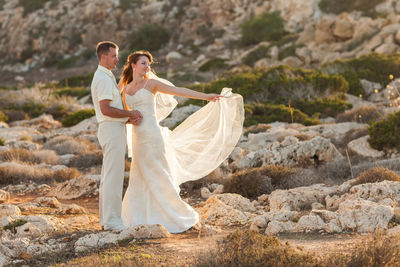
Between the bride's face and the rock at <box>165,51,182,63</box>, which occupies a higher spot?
the rock at <box>165,51,182,63</box>

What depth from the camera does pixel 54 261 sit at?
489 cm

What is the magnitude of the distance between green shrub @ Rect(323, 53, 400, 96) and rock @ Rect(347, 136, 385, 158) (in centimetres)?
800

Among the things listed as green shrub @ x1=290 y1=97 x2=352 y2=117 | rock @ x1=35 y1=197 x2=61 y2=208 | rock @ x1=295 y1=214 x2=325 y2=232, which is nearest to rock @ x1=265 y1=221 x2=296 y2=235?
rock @ x1=295 y1=214 x2=325 y2=232

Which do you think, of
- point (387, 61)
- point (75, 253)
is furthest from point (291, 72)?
point (75, 253)

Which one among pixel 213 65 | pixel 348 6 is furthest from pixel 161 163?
pixel 348 6

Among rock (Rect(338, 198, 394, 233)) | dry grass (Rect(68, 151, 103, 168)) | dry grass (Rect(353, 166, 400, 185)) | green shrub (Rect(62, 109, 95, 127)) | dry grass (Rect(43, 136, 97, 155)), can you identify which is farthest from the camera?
green shrub (Rect(62, 109, 95, 127))

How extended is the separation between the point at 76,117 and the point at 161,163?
12.4 metres

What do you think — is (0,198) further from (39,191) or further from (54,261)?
(54,261)

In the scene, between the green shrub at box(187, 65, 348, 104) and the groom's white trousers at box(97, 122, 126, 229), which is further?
the green shrub at box(187, 65, 348, 104)

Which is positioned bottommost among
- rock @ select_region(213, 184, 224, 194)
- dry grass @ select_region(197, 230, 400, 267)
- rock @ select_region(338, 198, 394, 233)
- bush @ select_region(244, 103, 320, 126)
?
rock @ select_region(213, 184, 224, 194)

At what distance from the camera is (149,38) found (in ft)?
131

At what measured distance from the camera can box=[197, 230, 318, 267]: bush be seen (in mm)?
Result: 3887

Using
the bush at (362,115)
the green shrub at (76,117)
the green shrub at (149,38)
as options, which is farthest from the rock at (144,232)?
the green shrub at (149,38)

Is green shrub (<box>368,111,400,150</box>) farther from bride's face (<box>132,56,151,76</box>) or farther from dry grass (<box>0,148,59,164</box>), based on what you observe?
dry grass (<box>0,148,59,164</box>)
